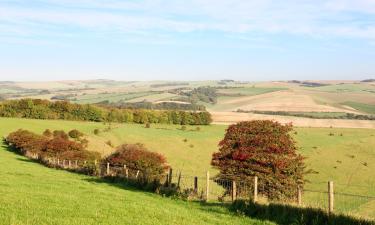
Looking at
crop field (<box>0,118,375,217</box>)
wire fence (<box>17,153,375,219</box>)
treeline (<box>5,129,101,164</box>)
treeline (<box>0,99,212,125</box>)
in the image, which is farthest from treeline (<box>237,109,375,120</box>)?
treeline (<box>5,129,101,164</box>)

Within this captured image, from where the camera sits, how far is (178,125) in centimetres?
12200

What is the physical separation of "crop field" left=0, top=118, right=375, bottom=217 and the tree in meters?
11.3

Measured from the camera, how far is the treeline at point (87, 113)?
4537 inches

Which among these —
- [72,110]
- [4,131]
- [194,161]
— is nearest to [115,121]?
[72,110]

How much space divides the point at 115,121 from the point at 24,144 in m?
55.0

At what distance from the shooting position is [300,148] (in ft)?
231

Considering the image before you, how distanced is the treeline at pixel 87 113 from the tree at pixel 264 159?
79799 millimetres

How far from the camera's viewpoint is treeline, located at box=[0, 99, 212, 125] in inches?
4537

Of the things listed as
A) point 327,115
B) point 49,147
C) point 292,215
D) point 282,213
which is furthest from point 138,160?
point 327,115

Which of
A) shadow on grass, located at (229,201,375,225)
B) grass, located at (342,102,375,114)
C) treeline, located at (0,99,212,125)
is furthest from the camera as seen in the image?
grass, located at (342,102,375,114)

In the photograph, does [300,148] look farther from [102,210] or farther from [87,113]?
[87,113]

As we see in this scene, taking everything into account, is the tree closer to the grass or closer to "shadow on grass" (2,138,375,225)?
"shadow on grass" (2,138,375,225)

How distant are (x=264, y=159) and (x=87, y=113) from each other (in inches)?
3389

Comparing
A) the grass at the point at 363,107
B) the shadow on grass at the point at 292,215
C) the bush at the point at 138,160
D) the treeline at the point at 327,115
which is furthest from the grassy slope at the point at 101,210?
the grass at the point at 363,107
